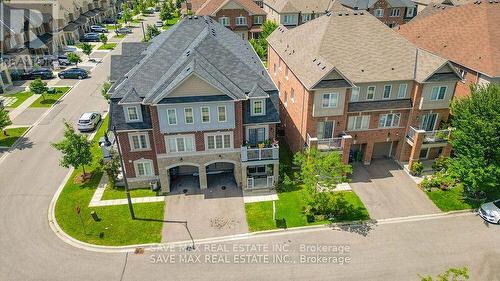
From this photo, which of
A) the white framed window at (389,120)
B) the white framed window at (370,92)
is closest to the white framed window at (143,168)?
the white framed window at (370,92)

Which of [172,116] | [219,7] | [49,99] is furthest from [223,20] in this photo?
[172,116]

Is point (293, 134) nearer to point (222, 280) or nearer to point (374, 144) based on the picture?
point (374, 144)

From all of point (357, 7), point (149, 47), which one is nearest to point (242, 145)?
point (149, 47)

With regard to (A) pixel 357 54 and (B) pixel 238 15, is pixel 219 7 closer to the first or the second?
(B) pixel 238 15

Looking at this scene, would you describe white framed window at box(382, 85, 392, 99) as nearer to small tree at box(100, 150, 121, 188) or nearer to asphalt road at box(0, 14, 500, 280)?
asphalt road at box(0, 14, 500, 280)

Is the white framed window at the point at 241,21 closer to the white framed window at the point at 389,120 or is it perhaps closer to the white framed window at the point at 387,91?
the white framed window at the point at 387,91

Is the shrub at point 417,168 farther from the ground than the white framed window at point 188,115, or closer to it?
closer to it
